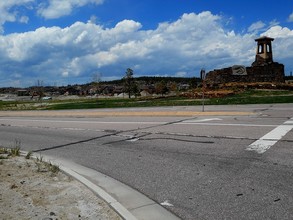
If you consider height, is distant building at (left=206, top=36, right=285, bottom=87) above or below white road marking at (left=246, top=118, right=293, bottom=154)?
above

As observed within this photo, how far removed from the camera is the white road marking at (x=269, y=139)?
9069mm

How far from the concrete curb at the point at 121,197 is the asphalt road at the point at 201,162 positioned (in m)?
0.18

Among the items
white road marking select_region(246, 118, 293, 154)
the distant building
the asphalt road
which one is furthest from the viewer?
the distant building

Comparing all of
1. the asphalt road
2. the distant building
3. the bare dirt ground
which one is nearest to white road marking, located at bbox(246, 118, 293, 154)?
the asphalt road

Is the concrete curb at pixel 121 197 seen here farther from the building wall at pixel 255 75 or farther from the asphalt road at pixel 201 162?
the building wall at pixel 255 75

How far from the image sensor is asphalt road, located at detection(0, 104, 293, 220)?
555cm

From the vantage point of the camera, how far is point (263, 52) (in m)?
45.3

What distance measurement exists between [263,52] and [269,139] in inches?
1474

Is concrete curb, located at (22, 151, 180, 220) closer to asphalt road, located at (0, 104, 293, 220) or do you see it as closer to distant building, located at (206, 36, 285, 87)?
asphalt road, located at (0, 104, 293, 220)

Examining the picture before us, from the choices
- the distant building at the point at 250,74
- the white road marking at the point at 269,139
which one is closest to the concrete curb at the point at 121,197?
the white road marking at the point at 269,139

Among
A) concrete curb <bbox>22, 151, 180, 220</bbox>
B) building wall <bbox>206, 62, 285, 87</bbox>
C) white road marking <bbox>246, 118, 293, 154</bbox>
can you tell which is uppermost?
building wall <bbox>206, 62, 285, 87</bbox>

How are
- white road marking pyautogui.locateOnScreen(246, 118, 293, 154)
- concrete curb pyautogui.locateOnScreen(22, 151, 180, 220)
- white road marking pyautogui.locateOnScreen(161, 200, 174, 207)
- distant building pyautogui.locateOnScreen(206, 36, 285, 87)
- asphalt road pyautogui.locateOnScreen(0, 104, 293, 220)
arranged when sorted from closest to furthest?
concrete curb pyautogui.locateOnScreen(22, 151, 180, 220) < asphalt road pyautogui.locateOnScreen(0, 104, 293, 220) < white road marking pyautogui.locateOnScreen(161, 200, 174, 207) < white road marking pyautogui.locateOnScreen(246, 118, 293, 154) < distant building pyautogui.locateOnScreen(206, 36, 285, 87)

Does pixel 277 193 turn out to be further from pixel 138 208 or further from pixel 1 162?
pixel 1 162

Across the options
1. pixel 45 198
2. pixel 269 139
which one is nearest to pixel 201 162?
pixel 269 139
